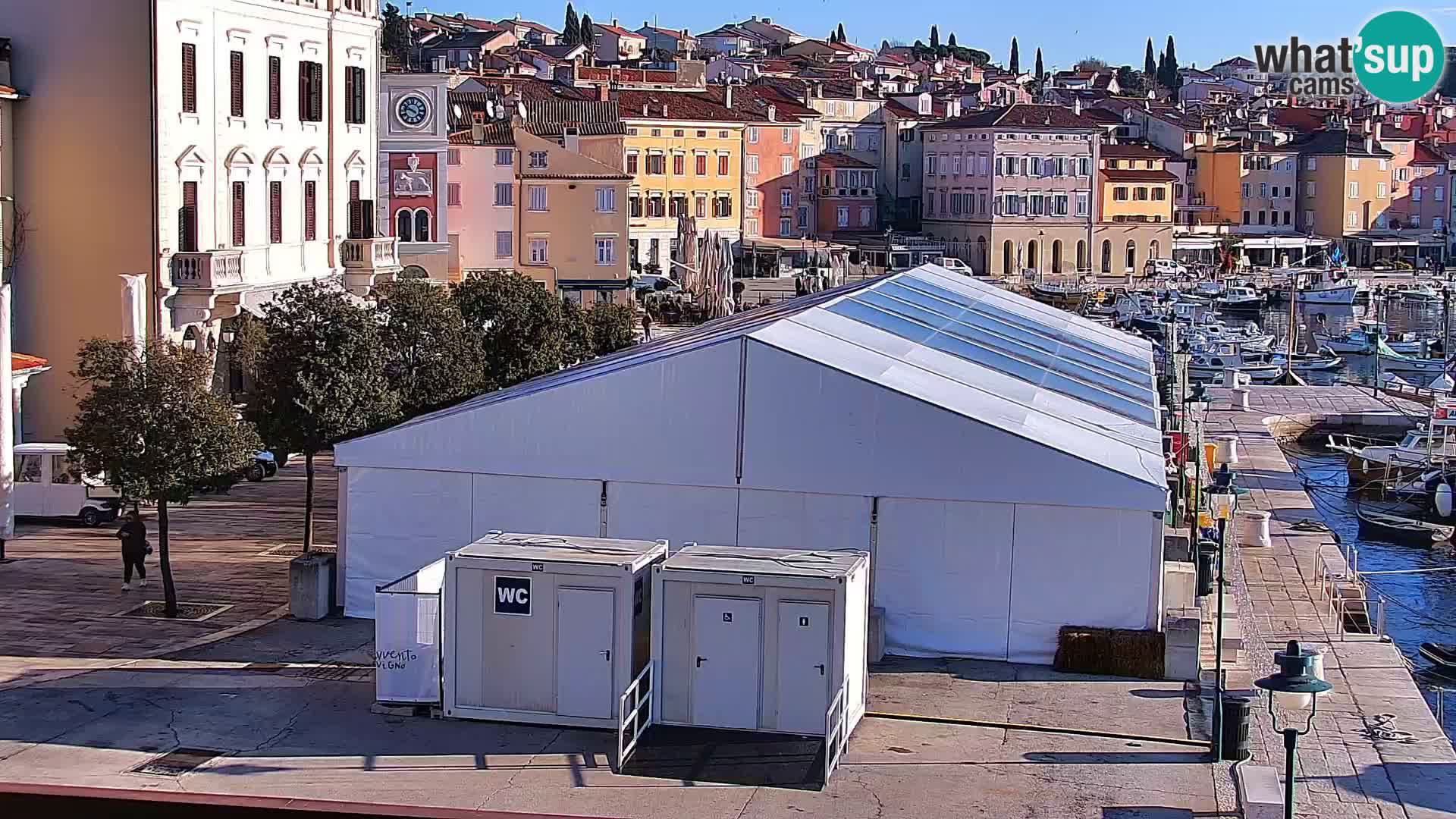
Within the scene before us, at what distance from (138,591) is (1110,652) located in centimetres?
1095

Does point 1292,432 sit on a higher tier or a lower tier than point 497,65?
lower

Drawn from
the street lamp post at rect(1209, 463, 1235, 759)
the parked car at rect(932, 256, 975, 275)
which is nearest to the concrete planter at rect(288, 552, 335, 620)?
the street lamp post at rect(1209, 463, 1235, 759)

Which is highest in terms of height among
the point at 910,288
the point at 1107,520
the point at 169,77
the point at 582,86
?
the point at 582,86

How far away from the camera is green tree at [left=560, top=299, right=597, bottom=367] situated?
31125mm

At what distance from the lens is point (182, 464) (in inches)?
806

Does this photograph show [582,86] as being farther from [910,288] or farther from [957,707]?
[957,707]

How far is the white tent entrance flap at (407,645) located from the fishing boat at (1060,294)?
6889cm

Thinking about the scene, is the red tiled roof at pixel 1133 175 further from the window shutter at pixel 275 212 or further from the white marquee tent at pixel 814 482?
the white marquee tent at pixel 814 482

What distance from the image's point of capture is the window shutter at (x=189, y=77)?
3491 cm

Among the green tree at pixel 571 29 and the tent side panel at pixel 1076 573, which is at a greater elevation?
the green tree at pixel 571 29

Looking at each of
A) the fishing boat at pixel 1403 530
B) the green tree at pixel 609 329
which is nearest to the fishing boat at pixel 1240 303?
the fishing boat at pixel 1403 530

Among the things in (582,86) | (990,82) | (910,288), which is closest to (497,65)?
(582,86)

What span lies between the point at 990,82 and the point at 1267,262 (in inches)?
1694

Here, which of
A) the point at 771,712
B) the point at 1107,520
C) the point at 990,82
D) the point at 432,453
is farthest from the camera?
the point at 990,82
